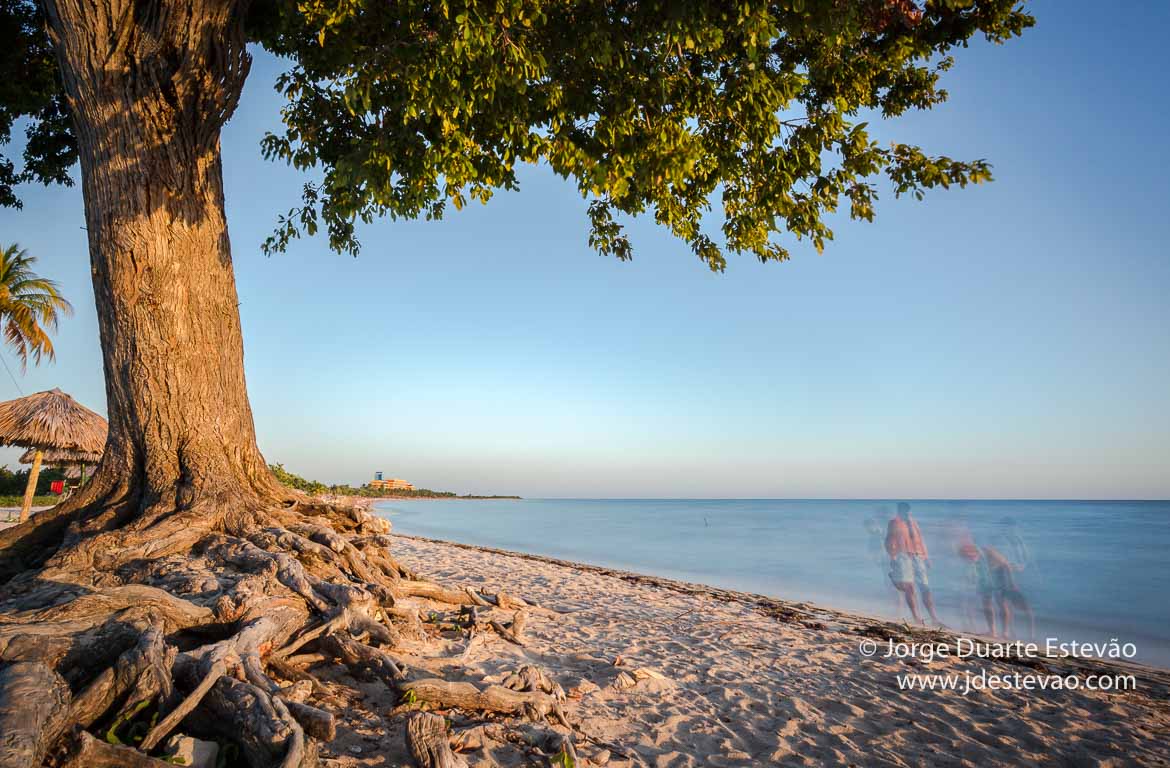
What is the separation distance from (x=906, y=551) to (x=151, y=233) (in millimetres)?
9727

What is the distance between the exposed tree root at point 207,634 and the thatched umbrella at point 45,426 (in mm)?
12725

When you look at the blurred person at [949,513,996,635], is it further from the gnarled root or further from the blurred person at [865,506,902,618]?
the gnarled root

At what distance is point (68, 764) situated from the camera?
84.9 inches

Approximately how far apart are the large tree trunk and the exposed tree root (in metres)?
0.41

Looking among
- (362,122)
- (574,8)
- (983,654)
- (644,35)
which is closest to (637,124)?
(644,35)

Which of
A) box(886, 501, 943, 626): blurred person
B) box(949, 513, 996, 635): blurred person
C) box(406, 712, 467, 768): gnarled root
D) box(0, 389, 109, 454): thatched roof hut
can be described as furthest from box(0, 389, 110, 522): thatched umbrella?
box(949, 513, 996, 635): blurred person

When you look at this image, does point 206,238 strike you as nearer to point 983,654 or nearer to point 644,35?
point 644,35

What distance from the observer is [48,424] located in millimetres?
14352

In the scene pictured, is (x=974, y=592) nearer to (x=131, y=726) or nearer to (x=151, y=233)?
(x=131, y=726)

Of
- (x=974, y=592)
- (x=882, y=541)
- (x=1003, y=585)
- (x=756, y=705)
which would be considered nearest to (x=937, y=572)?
(x=974, y=592)

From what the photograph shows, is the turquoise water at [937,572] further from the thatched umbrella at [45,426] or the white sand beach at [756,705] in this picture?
the thatched umbrella at [45,426]

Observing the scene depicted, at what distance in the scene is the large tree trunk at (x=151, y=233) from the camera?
484cm

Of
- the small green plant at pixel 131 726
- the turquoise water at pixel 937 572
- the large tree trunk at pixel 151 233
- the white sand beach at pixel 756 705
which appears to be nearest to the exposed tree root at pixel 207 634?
the small green plant at pixel 131 726

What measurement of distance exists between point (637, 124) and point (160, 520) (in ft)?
16.9
